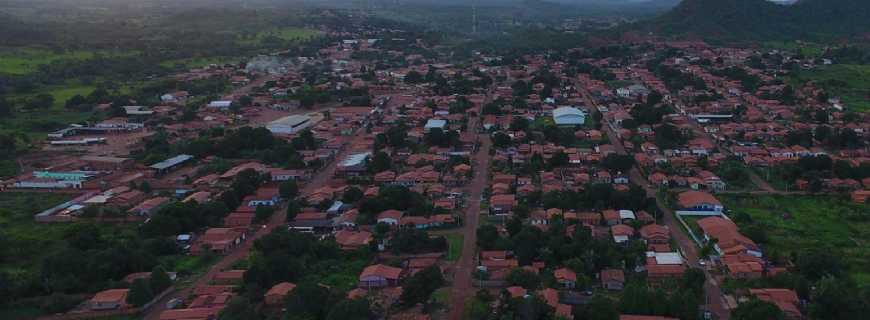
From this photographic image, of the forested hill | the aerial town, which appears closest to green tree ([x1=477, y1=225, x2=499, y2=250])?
the aerial town

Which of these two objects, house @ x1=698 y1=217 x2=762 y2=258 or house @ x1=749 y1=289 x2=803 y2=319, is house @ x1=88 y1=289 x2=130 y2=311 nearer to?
house @ x1=749 y1=289 x2=803 y2=319

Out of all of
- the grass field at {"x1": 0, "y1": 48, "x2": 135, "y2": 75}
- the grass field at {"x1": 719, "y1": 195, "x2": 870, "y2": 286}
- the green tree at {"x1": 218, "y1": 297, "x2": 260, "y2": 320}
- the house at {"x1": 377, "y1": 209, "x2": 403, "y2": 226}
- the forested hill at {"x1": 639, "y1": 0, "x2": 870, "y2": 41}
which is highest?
the forested hill at {"x1": 639, "y1": 0, "x2": 870, "y2": 41}

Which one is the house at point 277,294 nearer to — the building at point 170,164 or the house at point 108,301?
the house at point 108,301

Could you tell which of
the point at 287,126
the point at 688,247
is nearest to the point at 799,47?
the point at 287,126

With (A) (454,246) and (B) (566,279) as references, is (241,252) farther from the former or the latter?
(B) (566,279)

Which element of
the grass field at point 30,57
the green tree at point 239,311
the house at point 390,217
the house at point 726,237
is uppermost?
the grass field at point 30,57

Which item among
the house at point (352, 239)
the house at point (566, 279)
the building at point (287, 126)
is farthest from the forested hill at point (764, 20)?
the house at point (566, 279)
